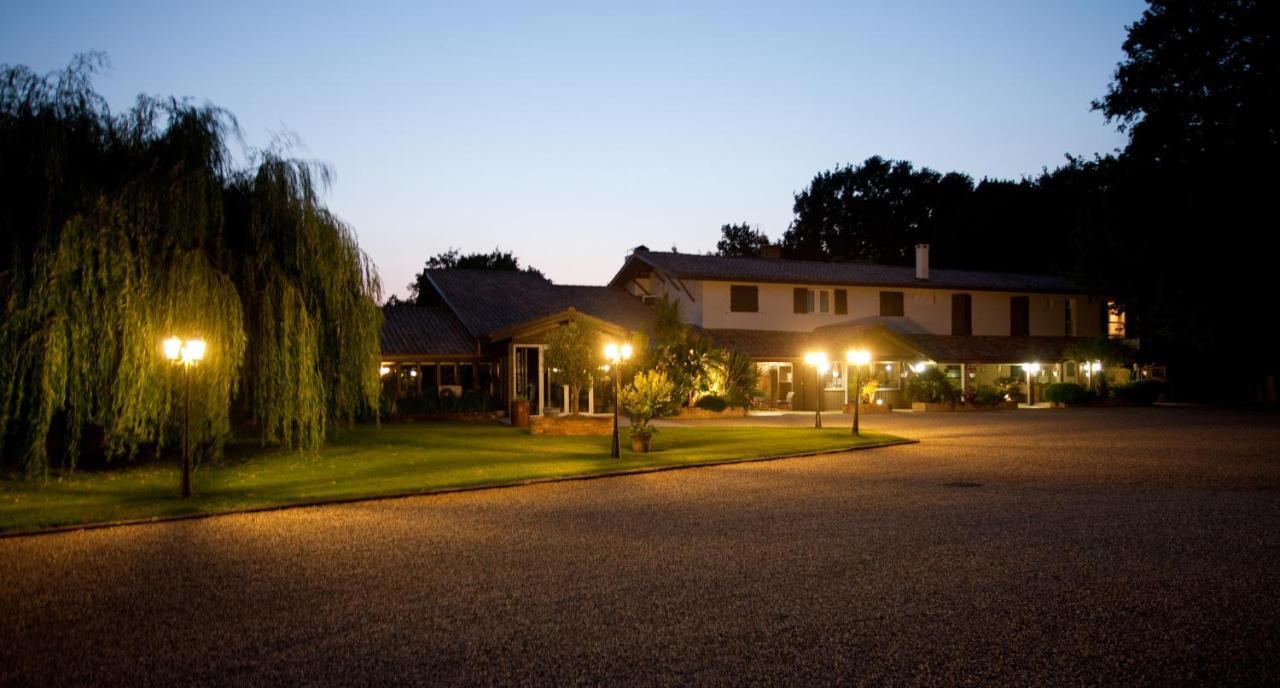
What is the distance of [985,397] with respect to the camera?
4362 cm

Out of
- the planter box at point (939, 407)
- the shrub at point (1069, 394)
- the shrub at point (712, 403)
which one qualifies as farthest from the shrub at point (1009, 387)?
the shrub at point (712, 403)

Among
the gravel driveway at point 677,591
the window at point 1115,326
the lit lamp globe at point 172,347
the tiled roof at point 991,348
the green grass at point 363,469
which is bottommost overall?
the gravel driveway at point 677,591

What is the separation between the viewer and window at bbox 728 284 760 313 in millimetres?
45656

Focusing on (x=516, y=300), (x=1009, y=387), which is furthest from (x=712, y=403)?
(x=1009, y=387)

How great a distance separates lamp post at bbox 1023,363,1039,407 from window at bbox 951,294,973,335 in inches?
134

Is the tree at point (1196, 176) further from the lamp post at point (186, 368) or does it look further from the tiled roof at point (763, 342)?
the lamp post at point (186, 368)

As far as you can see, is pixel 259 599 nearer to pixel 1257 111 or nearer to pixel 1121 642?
pixel 1121 642

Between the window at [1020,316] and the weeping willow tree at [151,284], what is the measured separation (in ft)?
133

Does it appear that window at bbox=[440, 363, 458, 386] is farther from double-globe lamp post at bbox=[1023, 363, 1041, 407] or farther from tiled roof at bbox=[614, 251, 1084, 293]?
double-globe lamp post at bbox=[1023, 363, 1041, 407]

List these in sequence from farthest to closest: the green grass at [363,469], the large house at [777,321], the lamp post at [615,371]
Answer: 1. the large house at [777,321]
2. the lamp post at [615,371]
3. the green grass at [363,469]

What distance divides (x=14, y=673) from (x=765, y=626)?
5.22 metres

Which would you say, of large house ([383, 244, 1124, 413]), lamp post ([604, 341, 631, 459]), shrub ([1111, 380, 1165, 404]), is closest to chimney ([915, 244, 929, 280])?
large house ([383, 244, 1124, 413])

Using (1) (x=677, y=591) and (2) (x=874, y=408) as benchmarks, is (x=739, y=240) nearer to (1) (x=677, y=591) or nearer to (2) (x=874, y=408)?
(2) (x=874, y=408)

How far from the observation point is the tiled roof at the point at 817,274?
1804 inches
